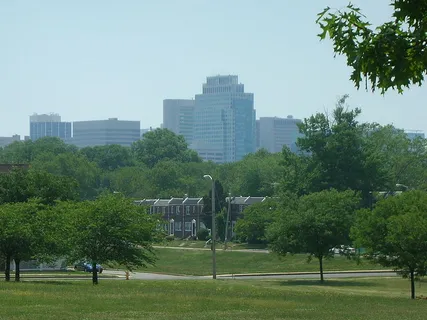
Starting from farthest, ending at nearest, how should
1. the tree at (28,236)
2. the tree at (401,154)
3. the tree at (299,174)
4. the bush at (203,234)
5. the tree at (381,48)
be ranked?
the tree at (401,154)
the bush at (203,234)
the tree at (299,174)
the tree at (28,236)
the tree at (381,48)

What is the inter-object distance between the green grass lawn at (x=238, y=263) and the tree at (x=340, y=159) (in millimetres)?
14808

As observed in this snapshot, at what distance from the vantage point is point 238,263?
287 feet

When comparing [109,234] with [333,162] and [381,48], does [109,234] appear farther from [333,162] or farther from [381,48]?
→ [333,162]

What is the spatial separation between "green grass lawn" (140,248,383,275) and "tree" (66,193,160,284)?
30.8 meters

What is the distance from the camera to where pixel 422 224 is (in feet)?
142

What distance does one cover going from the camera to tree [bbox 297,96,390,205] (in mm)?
102250

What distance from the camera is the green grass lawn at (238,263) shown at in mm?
79312

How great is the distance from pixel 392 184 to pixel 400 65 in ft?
329

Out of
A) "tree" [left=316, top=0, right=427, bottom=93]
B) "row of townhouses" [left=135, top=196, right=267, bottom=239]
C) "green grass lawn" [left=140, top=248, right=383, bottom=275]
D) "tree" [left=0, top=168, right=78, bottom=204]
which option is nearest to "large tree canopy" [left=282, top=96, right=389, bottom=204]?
"green grass lawn" [left=140, top=248, right=383, bottom=275]

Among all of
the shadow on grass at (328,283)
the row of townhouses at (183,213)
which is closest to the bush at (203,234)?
the row of townhouses at (183,213)

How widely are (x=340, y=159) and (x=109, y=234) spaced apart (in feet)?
200

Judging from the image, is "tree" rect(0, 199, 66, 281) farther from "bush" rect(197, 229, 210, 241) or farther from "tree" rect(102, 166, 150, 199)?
"tree" rect(102, 166, 150, 199)

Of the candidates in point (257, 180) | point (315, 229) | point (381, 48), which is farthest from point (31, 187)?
point (257, 180)

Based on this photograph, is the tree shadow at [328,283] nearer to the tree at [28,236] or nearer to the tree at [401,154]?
the tree at [28,236]
